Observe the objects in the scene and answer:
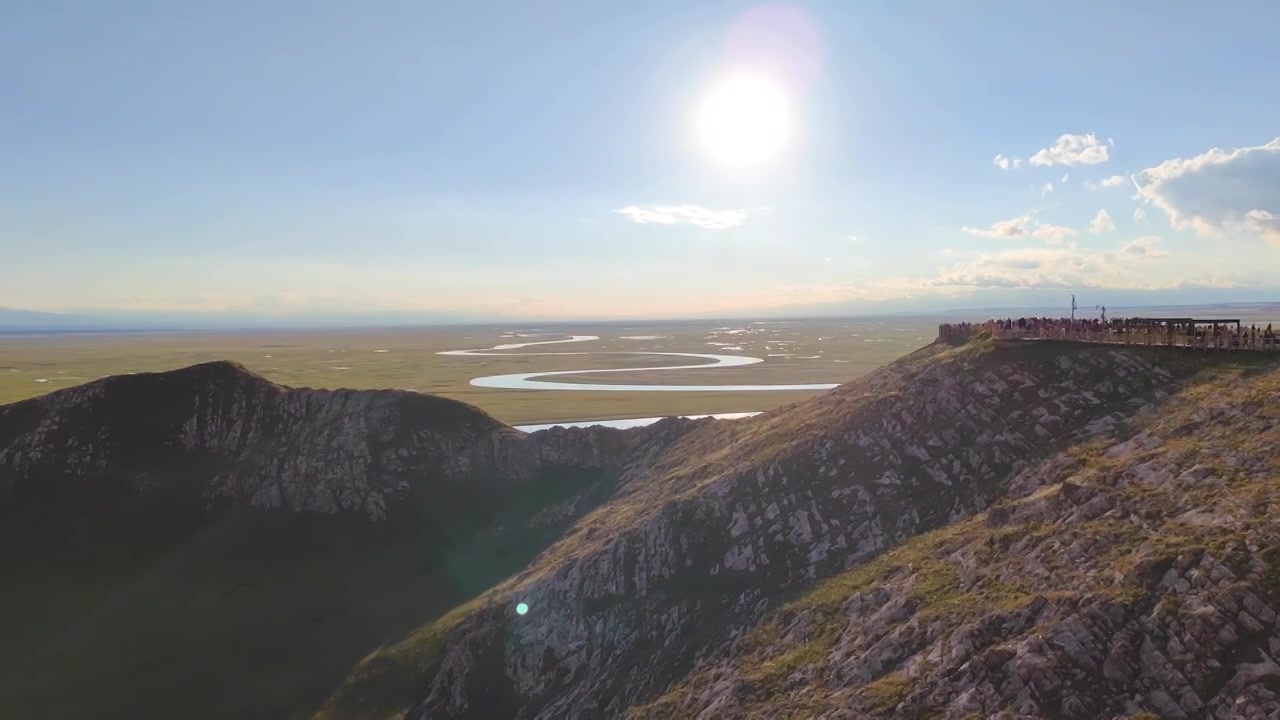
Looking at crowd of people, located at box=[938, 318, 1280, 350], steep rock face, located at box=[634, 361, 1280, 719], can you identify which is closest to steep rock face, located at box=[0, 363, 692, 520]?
crowd of people, located at box=[938, 318, 1280, 350]

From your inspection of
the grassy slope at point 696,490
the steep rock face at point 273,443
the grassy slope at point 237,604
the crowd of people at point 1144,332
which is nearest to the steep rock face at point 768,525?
the grassy slope at point 696,490

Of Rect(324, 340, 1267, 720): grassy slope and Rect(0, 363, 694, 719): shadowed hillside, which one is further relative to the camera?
Rect(0, 363, 694, 719): shadowed hillside

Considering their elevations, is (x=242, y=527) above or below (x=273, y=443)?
below

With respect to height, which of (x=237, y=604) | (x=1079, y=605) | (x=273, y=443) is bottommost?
(x=237, y=604)

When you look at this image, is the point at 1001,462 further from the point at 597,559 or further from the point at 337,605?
the point at 337,605

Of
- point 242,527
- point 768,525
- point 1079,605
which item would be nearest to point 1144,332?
point 768,525

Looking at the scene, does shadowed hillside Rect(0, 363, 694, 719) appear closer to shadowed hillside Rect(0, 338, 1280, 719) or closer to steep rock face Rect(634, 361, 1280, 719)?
shadowed hillside Rect(0, 338, 1280, 719)

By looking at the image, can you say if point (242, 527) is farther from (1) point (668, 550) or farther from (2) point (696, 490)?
(2) point (696, 490)
